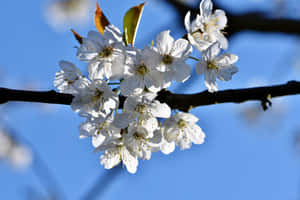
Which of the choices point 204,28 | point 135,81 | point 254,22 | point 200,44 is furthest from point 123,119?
point 254,22

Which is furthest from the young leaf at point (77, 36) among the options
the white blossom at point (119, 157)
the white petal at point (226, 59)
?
the white petal at point (226, 59)

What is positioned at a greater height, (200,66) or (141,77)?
(200,66)

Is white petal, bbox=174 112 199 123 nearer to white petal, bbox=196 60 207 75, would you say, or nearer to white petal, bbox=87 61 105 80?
white petal, bbox=196 60 207 75

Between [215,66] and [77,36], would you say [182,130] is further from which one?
[77,36]

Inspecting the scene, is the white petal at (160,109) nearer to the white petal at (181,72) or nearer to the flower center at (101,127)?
the white petal at (181,72)

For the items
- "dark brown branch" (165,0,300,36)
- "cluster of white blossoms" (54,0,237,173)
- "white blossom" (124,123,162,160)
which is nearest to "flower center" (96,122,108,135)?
"cluster of white blossoms" (54,0,237,173)

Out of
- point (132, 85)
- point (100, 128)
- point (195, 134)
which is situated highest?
point (132, 85)
